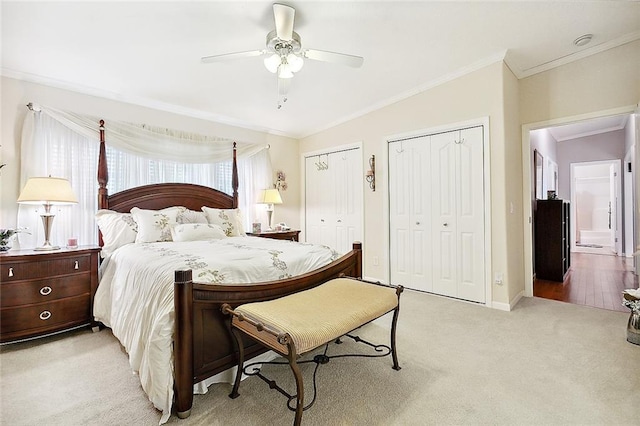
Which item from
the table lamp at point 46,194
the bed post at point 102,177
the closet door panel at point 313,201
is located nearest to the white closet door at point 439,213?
the closet door panel at point 313,201

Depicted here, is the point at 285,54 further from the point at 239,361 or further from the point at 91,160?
the point at 91,160

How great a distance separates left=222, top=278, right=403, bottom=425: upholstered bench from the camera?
144cm

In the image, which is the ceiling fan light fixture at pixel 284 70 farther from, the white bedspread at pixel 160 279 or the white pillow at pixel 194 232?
the white pillow at pixel 194 232

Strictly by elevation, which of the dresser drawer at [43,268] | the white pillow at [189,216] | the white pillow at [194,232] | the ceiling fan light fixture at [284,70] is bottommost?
the dresser drawer at [43,268]

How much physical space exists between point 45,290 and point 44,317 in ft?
0.75

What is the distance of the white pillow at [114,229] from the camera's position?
3.06 m

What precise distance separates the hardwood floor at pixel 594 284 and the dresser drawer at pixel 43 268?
5.12 metres

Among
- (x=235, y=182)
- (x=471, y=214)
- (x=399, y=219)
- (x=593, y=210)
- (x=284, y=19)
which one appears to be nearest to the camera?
(x=284, y=19)

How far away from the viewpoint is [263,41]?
271 cm

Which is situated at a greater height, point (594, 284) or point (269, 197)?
point (269, 197)

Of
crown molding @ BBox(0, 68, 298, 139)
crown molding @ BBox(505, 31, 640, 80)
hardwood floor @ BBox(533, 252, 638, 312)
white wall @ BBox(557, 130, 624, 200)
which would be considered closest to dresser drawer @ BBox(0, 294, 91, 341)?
crown molding @ BBox(0, 68, 298, 139)

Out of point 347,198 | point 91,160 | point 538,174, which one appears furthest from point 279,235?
point 538,174

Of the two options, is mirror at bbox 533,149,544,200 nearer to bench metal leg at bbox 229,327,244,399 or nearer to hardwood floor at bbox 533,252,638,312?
hardwood floor at bbox 533,252,638,312

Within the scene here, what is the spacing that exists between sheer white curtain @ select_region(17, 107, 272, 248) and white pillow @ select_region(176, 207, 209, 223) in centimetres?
60
